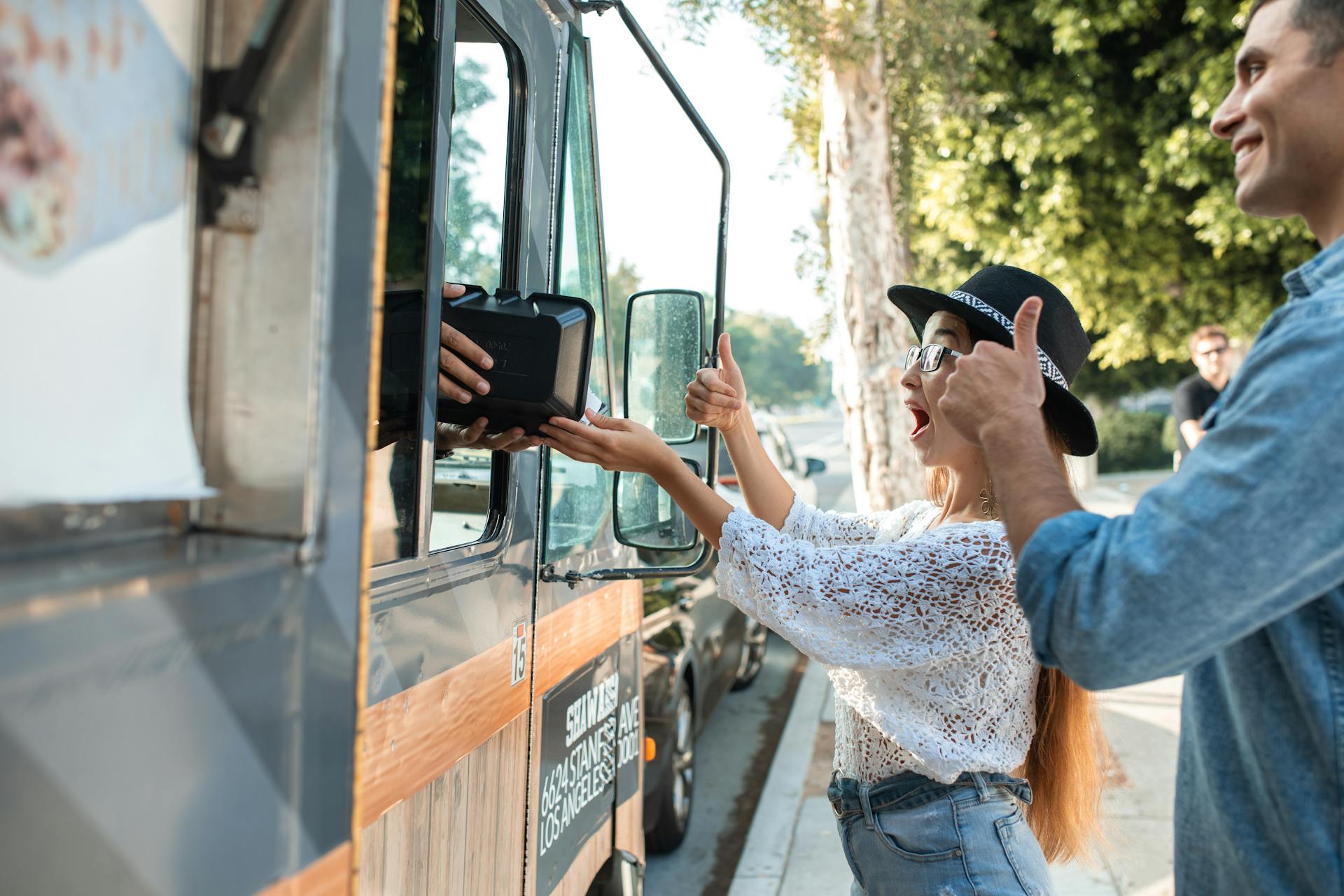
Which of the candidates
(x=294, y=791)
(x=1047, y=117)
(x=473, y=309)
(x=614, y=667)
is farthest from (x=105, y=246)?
(x=1047, y=117)

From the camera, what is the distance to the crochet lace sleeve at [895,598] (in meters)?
1.69

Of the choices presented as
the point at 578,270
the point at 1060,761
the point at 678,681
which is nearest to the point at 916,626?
the point at 1060,761

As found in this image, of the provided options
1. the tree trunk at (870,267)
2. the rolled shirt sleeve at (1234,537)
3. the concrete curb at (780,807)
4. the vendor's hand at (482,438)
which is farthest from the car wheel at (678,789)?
the rolled shirt sleeve at (1234,537)

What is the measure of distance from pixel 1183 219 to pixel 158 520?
1058cm

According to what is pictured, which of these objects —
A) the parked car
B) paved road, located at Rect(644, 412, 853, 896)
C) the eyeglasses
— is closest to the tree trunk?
the parked car

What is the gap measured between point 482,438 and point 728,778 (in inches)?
177

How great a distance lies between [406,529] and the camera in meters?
1.76

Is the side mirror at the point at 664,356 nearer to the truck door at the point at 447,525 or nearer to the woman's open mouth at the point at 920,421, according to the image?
the truck door at the point at 447,525

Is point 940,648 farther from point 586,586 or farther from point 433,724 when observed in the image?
point 586,586

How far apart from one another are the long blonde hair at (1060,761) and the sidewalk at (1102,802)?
1.11m

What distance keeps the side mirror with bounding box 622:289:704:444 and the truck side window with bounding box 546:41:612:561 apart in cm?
9

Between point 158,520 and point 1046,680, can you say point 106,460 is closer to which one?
point 158,520

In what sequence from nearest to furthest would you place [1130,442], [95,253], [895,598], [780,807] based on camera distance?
[95,253], [895,598], [780,807], [1130,442]

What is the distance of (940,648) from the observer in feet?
5.62
